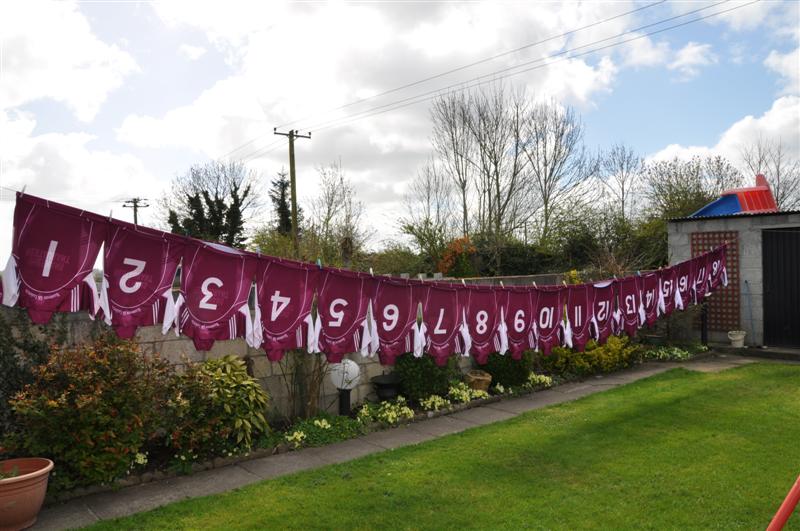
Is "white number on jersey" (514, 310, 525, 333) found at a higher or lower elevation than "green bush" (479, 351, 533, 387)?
higher

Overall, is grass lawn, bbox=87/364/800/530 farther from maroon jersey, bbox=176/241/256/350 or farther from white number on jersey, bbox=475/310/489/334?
maroon jersey, bbox=176/241/256/350

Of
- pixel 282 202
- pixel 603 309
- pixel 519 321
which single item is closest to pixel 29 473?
pixel 519 321

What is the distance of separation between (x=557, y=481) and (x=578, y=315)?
425 centimetres

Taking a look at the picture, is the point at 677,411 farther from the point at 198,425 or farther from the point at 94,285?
the point at 94,285

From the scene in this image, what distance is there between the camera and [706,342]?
42.8 feet

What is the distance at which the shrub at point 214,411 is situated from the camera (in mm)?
5609

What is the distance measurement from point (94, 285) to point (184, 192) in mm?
36387

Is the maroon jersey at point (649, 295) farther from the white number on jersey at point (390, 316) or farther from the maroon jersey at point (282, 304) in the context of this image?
the maroon jersey at point (282, 304)

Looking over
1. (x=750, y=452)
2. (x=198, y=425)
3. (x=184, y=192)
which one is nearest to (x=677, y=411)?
(x=750, y=452)

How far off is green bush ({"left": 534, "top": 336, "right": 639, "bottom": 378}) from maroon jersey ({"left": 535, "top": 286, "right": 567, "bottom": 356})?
71.6 inches

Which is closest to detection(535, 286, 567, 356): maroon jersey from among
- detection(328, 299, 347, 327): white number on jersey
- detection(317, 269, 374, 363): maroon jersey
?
detection(317, 269, 374, 363): maroon jersey

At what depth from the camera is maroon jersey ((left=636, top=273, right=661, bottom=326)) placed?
34.1 ft

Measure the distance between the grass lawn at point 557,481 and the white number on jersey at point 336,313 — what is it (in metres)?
1.50

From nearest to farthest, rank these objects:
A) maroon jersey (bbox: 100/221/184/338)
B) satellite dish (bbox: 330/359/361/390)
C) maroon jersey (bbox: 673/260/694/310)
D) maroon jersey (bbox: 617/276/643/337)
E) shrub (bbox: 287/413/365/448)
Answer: maroon jersey (bbox: 100/221/184/338)
shrub (bbox: 287/413/365/448)
satellite dish (bbox: 330/359/361/390)
maroon jersey (bbox: 617/276/643/337)
maroon jersey (bbox: 673/260/694/310)
